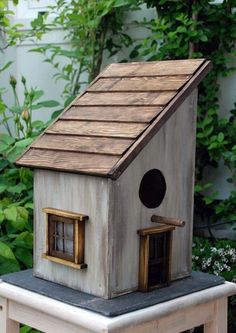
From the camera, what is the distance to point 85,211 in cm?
162

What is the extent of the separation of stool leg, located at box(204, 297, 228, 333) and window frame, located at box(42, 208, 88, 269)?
0.43 m

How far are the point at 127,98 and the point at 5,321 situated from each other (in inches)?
27.7

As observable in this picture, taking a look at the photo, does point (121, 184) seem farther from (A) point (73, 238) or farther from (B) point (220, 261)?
(B) point (220, 261)

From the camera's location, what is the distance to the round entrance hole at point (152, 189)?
1657mm

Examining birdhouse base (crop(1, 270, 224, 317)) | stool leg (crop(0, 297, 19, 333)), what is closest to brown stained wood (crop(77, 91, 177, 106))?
birdhouse base (crop(1, 270, 224, 317))

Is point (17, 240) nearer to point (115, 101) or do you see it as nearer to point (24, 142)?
point (24, 142)

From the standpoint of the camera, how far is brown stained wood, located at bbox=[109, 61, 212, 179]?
1.53m

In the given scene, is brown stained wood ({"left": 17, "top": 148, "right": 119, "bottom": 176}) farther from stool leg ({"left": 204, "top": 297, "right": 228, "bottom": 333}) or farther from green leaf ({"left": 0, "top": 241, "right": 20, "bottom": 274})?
green leaf ({"left": 0, "top": 241, "right": 20, "bottom": 274})

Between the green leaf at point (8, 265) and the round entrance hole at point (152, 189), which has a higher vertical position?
the round entrance hole at point (152, 189)

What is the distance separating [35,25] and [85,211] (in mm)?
1979

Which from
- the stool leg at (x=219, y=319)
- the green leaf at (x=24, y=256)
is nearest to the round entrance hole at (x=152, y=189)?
the stool leg at (x=219, y=319)

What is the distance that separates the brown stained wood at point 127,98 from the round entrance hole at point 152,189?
0.60ft

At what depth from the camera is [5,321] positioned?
1.81 m

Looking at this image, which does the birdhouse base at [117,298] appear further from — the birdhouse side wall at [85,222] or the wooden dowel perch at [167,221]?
the wooden dowel perch at [167,221]
